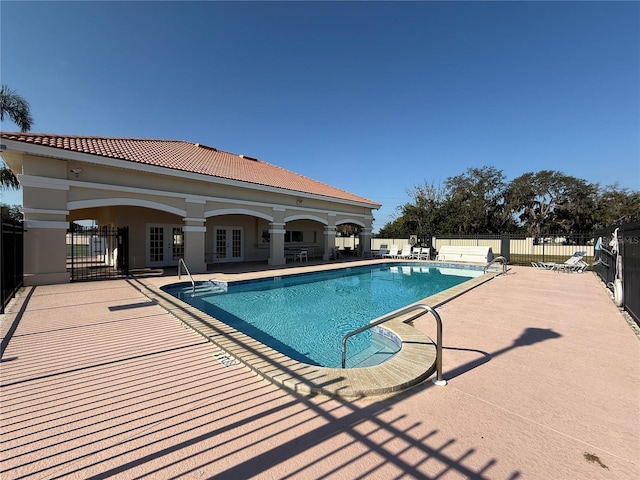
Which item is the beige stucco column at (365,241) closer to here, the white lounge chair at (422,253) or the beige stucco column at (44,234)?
the white lounge chair at (422,253)

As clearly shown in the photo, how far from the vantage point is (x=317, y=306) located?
9094 mm

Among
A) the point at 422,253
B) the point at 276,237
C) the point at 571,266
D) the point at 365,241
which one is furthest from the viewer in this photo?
the point at 365,241

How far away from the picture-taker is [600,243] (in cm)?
1138

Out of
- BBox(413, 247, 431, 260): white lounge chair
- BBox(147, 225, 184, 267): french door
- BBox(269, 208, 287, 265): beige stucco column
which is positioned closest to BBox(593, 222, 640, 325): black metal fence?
BBox(269, 208, 287, 265): beige stucco column

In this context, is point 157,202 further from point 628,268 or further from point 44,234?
point 628,268

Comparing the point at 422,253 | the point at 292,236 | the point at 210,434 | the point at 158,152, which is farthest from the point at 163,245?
the point at 422,253

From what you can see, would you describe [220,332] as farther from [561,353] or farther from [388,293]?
[388,293]

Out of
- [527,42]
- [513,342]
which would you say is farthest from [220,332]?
[527,42]

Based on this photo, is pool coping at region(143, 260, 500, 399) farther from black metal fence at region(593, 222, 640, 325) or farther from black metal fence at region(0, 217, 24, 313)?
black metal fence at region(593, 222, 640, 325)

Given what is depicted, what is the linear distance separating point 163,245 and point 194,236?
12.7 ft

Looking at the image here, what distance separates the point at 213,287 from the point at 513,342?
31.3 feet

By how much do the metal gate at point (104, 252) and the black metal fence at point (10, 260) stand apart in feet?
6.55

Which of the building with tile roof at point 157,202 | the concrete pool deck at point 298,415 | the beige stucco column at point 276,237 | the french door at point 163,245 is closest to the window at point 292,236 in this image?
the building with tile roof at point 157,202

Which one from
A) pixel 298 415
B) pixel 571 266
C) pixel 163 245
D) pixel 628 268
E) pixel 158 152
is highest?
pixel 158 152
